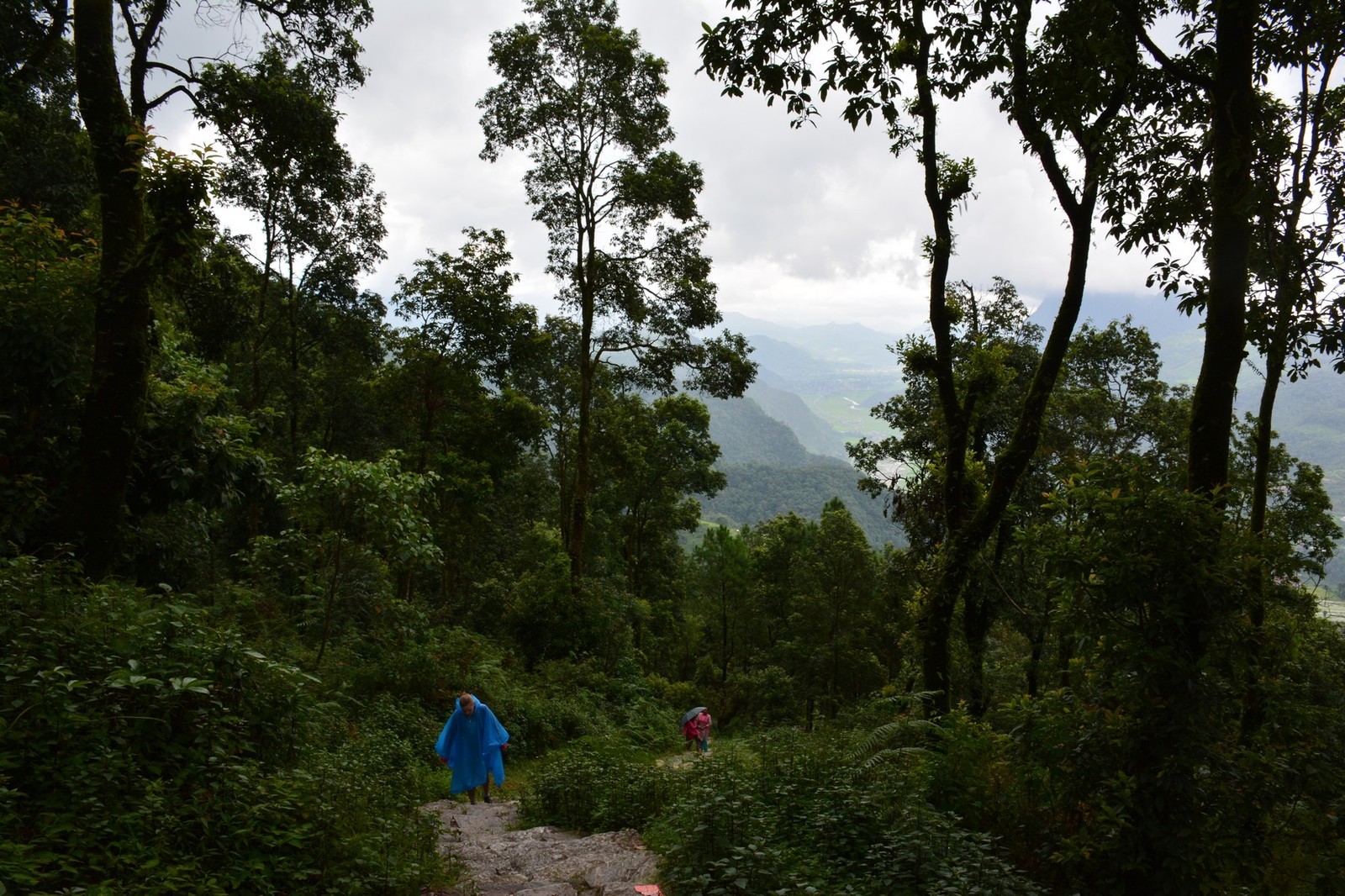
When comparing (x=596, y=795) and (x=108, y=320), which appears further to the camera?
(x=596, y=795)

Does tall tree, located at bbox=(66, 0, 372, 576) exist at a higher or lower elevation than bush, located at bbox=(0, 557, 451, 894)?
higher

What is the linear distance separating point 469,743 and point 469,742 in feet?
0.03

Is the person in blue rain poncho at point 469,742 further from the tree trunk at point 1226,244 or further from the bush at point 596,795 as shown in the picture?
the tree trunk at point 1226,244

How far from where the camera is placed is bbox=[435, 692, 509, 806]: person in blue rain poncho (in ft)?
28.7

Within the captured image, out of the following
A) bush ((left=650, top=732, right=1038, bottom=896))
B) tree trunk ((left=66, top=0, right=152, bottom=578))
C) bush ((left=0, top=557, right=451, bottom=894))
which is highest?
tree trunk ((left=66, top=0, right=152, bottom=578))

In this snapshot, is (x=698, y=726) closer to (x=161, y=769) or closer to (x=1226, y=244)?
(x=161, y=769)

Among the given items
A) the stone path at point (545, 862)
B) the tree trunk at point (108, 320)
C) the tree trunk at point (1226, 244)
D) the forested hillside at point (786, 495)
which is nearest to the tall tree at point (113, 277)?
the tree trunk at point (108, 320)

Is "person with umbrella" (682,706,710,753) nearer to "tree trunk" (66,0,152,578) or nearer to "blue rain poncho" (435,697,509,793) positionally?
"blue rain poncho" (435,697,509,793)

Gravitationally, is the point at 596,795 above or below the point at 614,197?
below

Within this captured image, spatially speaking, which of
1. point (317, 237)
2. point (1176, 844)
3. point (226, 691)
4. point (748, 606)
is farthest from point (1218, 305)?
point (748, 606)

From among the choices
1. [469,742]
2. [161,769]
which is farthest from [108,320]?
[469,742]

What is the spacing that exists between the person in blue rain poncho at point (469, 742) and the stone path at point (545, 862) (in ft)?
5.05

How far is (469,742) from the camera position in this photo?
881 centimetres

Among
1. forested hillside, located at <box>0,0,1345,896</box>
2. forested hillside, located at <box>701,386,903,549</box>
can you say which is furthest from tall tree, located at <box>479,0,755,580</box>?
forested hillside, located at <box>701,386,903,549</box>
